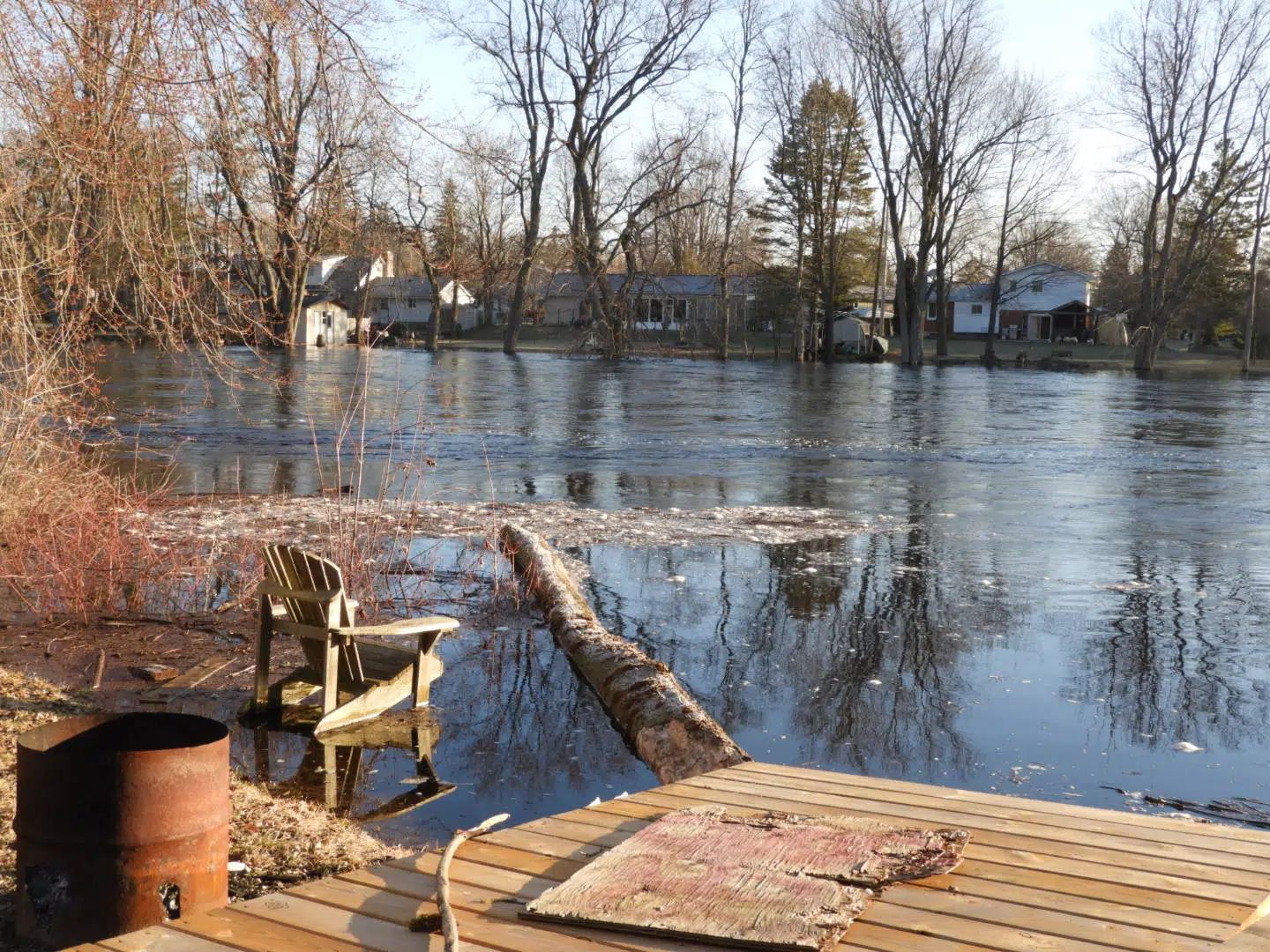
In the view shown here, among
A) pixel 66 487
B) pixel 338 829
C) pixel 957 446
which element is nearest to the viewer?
pixel 338 829

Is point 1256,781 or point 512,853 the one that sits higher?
point 512,853

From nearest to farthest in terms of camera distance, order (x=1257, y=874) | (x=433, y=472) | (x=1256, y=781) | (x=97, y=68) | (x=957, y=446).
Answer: (x=1257, y=874) < (x=1256, y=781) < (x=97, y=68) < (x=433, y=472) < (x=957, y=446)

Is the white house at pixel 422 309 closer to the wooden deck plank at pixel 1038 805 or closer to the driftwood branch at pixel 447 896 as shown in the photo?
the wooden deck plank at pixel 1038 805

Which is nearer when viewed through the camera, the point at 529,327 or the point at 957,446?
the point at 957,446

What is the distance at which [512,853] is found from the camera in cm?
409

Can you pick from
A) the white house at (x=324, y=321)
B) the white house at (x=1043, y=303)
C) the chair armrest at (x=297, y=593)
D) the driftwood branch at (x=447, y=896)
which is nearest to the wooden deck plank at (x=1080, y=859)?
the driftwood branch at (x=447, y=896)

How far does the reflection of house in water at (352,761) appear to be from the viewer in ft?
20.2

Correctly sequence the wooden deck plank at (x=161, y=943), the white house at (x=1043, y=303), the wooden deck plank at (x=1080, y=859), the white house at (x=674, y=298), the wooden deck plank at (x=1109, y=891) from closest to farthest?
1. the wooden deck plank at (x=161, y=943)
2. the wooden deck plank at (x=1109, y=891)
3. the wooden deck plank at (x=1080, y=859)
4. the white house at (x=674, y=298)
5. the white house at (x=1043, y=303)

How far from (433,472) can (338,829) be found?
13.6 m

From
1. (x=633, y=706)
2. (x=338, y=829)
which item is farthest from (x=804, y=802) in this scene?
(x=633, y=706)

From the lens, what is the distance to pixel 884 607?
10438 mm

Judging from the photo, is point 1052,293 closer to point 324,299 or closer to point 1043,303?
point 1043,303

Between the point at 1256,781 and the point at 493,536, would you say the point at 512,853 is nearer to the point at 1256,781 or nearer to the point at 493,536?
the point at 1256,781

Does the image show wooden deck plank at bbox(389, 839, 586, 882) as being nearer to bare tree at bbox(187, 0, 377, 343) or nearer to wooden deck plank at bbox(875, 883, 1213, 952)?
wooden deck plank at bbox(875, 883, 1213, 952)
